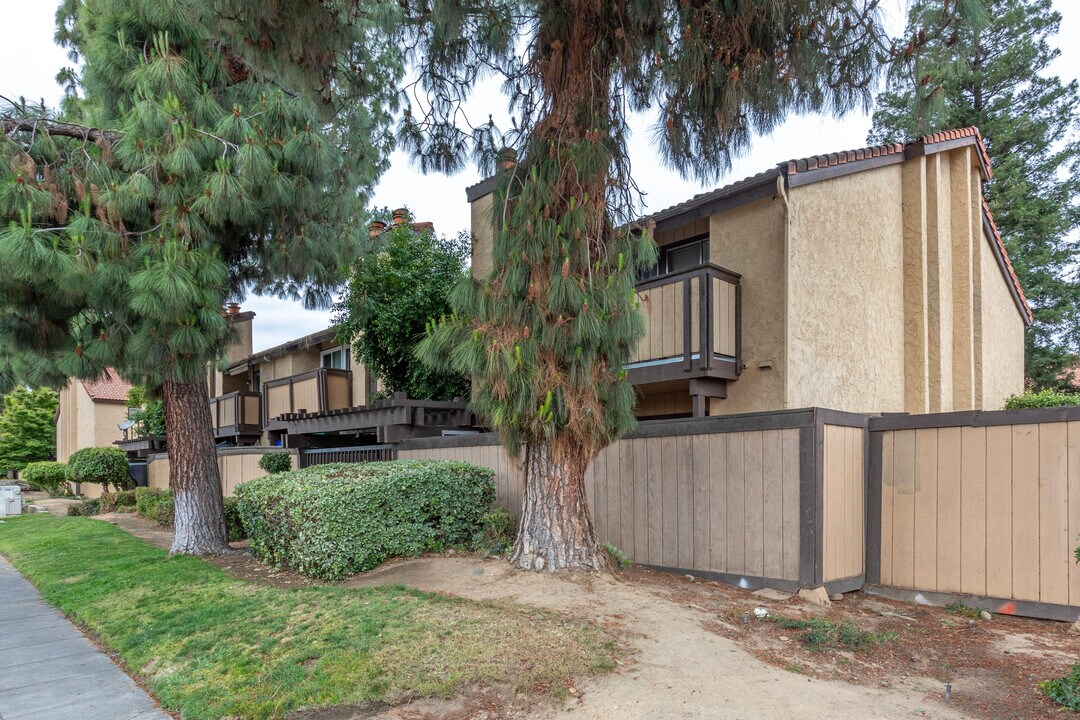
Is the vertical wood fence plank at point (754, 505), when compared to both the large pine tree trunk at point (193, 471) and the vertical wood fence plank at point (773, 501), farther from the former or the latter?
the large pine tree trunk at point (193, 471)

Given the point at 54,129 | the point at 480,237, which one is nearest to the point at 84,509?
the point at 54,129

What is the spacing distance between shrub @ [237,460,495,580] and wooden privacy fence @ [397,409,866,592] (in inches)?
68.0

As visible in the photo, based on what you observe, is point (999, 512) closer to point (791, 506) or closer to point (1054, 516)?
point (1054, 516)

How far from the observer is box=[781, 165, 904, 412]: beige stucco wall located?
9617 mm

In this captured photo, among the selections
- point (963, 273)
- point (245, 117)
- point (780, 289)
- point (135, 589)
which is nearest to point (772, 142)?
point (780, 289)

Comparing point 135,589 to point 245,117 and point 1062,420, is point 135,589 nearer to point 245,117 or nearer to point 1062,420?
point 245,117

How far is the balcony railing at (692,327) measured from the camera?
31.0 ft

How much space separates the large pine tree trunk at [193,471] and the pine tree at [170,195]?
0.07 ft

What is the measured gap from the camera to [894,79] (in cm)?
677

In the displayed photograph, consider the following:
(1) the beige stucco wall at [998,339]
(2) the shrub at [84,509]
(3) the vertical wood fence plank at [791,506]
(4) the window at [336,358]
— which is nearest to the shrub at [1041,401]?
(1) the beige stucco wall at [998,339]

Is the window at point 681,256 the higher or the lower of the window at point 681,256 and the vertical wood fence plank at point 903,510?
the higher

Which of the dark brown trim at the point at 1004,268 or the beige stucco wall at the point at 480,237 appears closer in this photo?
the dark brown trim at the point at 1004,268

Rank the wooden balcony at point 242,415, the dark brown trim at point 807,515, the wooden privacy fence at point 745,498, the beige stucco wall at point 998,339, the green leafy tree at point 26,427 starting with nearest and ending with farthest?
the dark brown trim at point 807,515 → the wooden privacy fence at point 745,498 → the beige stucco wall at point 998,339 → the wooden balcony at point 242,415 → the green leafy tree at point 26,427

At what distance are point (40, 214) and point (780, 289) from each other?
31.5 ft
